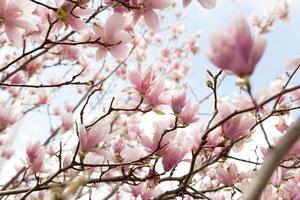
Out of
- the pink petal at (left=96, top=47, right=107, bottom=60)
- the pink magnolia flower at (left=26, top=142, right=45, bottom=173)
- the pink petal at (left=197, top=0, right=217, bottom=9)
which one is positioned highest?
the pink petal at (left=96, top=47, right=107, bottom=60)

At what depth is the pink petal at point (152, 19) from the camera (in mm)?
1354

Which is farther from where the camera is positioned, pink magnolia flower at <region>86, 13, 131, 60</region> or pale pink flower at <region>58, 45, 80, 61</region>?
pale pink flower at <region>58, 45, 80, 61</region>

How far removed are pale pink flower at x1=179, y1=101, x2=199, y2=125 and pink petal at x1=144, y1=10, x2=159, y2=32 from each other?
299 mm

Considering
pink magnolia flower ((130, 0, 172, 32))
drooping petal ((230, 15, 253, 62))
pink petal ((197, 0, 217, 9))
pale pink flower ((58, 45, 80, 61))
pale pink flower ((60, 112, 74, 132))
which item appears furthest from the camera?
pale pink flower ((58, 45, 80, 61))

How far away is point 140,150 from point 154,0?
520 mm

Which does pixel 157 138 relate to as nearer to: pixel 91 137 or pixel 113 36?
pixel 91 137

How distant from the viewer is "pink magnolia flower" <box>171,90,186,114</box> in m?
1.41

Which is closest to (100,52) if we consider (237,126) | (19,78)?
(237,126)

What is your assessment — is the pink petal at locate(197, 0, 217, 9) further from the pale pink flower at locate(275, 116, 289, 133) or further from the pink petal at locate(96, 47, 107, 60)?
the pale pink flower at locate(275, 116, 289, 133)

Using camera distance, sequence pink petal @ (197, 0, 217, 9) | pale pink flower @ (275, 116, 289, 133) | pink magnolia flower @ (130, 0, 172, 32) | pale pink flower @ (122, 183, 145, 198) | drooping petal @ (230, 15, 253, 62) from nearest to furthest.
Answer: drooping petal @ (230, 15, 253, 62), pink petal @ (197, 0, 217, 9), pink magnolia flower @ (130, 0, 172, 32), pale pink flower @ (122, 183, 145, 198), pale pink flower @ (275, 116, 289, 133)

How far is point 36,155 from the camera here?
1564 millimetres

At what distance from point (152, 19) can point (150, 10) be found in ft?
0.10

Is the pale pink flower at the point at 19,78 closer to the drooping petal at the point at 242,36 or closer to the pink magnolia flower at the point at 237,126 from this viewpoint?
the pink magnolia flower at the point at 237,126

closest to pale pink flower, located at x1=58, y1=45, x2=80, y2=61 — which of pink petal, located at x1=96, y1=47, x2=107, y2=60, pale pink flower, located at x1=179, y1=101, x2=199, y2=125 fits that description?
pink petal, located at x1=96, y1=47, x2=107, y2=60
